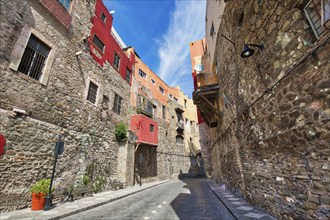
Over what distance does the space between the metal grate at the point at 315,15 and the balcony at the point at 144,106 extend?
13.6 m

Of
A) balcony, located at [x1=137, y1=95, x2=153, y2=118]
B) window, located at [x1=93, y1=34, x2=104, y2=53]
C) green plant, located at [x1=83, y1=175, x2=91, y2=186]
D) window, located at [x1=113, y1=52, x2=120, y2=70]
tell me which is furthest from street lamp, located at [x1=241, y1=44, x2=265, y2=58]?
balcony, located at [x1=137, y1=95, x2=153, y2=118]

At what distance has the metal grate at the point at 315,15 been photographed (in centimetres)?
310

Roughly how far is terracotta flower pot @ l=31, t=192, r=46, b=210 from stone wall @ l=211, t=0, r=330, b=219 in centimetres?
723

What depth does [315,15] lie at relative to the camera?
3.21 metres

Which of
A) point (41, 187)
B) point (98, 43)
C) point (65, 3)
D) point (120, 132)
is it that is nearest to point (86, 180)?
point (41, 187)

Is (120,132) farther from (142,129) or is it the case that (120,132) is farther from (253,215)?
(253,215)

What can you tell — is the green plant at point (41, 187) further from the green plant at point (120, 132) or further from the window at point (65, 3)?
the window at point (65, 3)

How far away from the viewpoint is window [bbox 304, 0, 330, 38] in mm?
2840

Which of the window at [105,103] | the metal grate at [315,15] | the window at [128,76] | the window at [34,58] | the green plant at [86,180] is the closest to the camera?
the metal grate at [315,15]

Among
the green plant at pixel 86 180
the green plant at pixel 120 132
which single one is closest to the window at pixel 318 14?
the green plant at pixel 86 180

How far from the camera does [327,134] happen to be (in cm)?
271

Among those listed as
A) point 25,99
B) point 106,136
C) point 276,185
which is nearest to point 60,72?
point 25,99

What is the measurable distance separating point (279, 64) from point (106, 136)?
10.3 m

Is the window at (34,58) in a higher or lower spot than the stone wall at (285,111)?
higher
